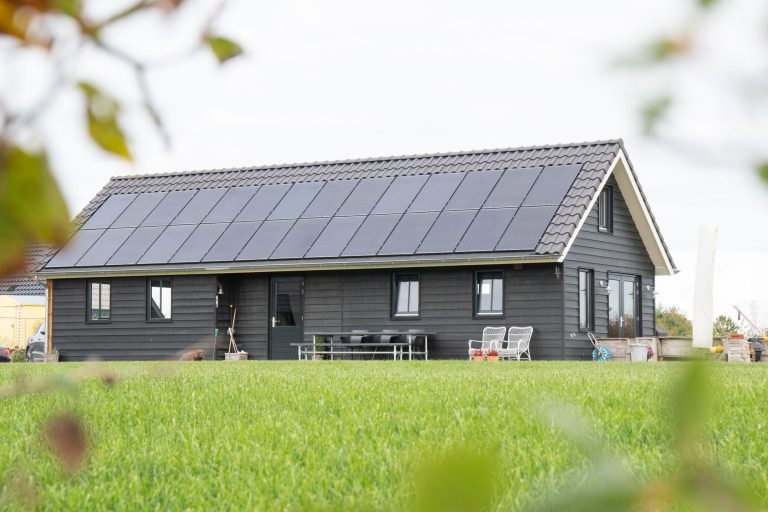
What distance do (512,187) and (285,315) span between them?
5690 millimetres

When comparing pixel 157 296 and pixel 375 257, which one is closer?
pixel 375 257

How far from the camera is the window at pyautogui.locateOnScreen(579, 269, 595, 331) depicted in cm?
2073

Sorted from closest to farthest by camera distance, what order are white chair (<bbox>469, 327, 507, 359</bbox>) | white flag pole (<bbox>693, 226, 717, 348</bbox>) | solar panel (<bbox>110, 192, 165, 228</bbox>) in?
white flag pole (<bbox>693, 226, 717, 348</bbox>)
white chair (<bbox>469, 327, 507, 359</bbox>)
solar panel (<bbox>110, 192, 165, 228</bbox>)

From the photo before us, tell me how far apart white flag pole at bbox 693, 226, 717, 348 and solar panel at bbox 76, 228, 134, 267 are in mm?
13223

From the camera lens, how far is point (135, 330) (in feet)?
76.2

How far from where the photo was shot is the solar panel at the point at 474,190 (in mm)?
20953

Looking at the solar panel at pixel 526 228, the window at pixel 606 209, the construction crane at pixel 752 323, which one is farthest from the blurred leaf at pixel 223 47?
the construction crane at pixel 752 323

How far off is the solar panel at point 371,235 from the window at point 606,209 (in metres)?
4.45

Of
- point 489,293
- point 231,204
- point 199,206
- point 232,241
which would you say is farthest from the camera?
point 199,206

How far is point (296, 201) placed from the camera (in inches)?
914

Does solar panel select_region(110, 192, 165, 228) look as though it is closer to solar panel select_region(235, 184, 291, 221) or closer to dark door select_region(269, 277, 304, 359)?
solar panel select_region(235, 184, 291, 221)

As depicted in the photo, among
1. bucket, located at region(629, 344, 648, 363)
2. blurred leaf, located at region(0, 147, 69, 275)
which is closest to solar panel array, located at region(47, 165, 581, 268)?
bucket, located at region(629, 344, 648, 363)

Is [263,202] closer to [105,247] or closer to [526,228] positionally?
[105,247]

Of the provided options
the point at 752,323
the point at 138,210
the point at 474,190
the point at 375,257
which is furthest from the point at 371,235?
the point at 752,323
